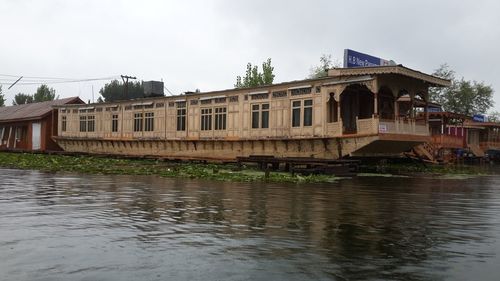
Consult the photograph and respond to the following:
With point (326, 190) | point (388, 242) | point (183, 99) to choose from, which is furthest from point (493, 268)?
point (183, 99)

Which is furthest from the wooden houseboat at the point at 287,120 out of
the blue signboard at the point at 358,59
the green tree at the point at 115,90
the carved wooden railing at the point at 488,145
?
the green tree at the point at 115,90

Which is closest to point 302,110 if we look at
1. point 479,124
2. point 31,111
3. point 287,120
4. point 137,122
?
point 287,120

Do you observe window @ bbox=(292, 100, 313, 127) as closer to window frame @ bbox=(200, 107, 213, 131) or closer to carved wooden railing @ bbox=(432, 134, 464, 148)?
window frame @ bbox=(200, 107, 213, 131)

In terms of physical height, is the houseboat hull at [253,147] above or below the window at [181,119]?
below

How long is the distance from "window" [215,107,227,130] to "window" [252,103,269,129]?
2.55m

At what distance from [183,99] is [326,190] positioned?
21846mm

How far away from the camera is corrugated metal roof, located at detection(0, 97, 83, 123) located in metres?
46.9

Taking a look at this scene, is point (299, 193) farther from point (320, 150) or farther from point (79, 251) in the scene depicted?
point (320, 150)

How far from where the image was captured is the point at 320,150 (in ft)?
87.2

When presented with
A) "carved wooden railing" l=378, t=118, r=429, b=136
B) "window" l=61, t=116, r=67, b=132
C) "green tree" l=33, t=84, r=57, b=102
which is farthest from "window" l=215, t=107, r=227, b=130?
"green tree" l=33, t=84, r=57, b=102

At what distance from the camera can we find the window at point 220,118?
32.0 metres

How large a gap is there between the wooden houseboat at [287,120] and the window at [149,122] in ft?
0.22

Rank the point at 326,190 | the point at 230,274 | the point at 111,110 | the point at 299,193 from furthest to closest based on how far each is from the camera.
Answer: the point at 111,110 < the point at 326,190 < the point at 299,193 < the point at 230,274

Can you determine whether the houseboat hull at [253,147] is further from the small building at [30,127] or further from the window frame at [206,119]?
the small building at [30,127]
